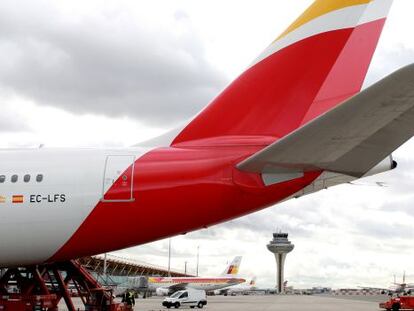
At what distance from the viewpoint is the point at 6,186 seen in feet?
35.5

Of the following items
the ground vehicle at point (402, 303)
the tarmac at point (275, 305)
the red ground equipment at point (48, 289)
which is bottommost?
the tarmac at point (275, 305)

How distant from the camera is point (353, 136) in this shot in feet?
26.4

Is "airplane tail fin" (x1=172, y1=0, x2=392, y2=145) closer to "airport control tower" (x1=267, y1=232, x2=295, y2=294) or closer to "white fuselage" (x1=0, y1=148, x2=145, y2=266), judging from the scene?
"white fuselage" (x1=0, y1=148, x2=145, y2=266)

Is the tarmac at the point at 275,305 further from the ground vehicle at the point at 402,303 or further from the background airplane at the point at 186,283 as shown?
the background airplane at the point at 186,283

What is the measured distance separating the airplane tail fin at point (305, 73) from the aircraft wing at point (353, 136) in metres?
1.26

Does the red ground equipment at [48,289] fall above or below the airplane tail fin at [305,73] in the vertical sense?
below

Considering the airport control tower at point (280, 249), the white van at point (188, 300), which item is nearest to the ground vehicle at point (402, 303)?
the white van at point (188, 300)

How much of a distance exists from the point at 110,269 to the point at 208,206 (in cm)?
7620

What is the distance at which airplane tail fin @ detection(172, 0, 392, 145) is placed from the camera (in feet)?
33.6

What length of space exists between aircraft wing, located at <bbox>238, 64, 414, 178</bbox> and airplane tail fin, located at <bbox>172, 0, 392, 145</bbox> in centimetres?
126

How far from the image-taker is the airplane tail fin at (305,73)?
1023 cm

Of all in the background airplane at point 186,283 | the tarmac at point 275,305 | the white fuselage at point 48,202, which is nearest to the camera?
the white fuselage at point 48,202

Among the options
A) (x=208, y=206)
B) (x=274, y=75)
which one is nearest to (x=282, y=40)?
(x=274, y=75)

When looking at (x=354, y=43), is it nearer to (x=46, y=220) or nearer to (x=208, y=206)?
(x=208, y=206)
